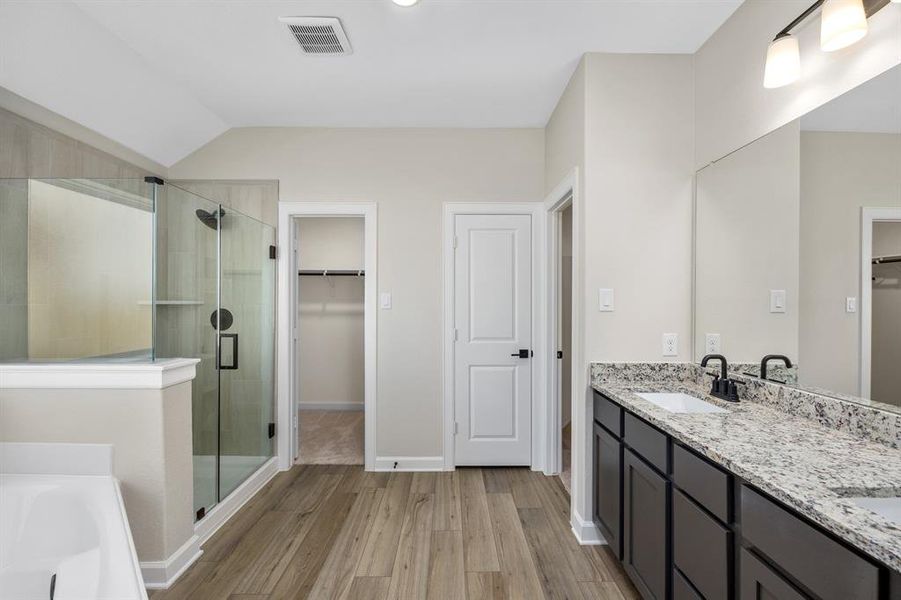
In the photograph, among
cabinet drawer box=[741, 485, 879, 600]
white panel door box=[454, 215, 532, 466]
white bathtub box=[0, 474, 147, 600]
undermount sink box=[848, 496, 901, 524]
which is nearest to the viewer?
cabinet drawer box=[741, 485, 879, 600]

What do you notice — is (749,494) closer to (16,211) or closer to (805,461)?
(805,461)

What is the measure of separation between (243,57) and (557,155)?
2.09 m

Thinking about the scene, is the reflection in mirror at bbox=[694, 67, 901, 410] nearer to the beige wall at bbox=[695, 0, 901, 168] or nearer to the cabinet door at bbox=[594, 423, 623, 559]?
the beige wall at bbox=[695, 0, 901, 168]

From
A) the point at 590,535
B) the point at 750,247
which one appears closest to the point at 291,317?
the point at 590,535

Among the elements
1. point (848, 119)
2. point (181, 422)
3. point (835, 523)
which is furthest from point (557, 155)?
point (181, 422)

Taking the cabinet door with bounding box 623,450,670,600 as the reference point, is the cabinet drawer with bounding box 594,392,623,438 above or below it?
above

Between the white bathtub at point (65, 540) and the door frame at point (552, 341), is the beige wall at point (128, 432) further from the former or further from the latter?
the door frame at point (552, 341)

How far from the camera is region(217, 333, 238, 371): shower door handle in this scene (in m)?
2.77

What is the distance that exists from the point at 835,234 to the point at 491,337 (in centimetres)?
219

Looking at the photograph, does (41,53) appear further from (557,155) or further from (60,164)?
(557,155)

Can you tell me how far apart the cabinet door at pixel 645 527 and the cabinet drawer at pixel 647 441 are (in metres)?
0.04

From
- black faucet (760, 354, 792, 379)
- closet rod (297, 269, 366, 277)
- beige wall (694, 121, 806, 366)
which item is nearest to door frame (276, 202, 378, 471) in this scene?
closet rod (297, 269, 366, 277)

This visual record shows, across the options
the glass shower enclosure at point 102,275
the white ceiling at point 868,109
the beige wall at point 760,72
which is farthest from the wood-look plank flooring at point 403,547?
the beige wall at point 760,72

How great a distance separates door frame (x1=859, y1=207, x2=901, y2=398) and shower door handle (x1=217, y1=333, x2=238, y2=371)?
324 cm
